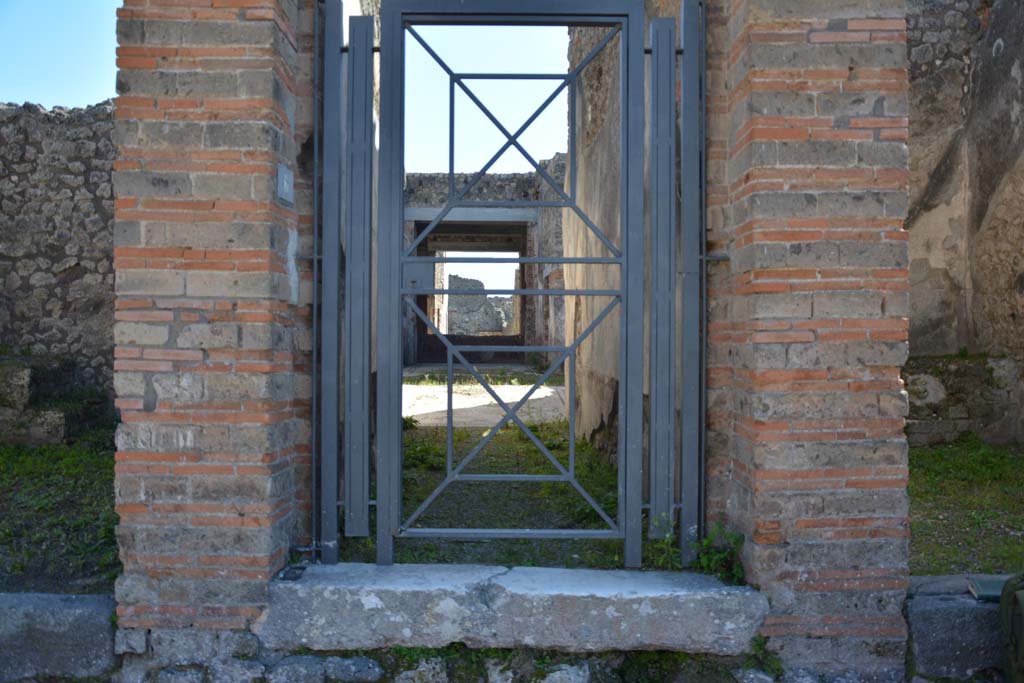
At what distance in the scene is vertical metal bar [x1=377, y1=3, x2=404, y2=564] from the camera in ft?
10.8

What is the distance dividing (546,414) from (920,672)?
5444 mm

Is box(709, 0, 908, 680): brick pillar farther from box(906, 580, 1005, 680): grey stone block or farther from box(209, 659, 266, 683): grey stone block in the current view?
box(209, 659, 266, 683): grey stone block

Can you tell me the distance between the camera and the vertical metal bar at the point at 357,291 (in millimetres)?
3266

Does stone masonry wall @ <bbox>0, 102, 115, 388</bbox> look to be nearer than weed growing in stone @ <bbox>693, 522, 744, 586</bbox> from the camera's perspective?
No

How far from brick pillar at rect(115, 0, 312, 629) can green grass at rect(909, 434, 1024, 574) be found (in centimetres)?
331

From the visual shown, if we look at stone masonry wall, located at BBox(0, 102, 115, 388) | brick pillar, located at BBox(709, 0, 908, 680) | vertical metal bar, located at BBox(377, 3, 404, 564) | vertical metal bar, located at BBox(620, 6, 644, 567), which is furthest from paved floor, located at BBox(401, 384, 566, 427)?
brick pillar, located at BBox(709, 0, 908, 680)

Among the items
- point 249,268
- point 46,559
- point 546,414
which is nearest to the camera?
point 249,268

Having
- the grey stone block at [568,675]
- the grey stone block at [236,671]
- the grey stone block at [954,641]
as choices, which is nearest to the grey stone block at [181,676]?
the grey stone block at [236,671]

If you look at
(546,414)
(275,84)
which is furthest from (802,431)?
(546,414)

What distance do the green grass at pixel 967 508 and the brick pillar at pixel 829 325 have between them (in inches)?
32.3

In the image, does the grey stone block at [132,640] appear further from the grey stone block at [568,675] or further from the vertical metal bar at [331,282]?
the grey stone block at [568,675]

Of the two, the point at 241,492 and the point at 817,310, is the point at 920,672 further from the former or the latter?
the point at 241,492

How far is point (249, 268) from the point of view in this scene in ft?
9.61

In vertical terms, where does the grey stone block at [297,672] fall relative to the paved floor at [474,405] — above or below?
below
